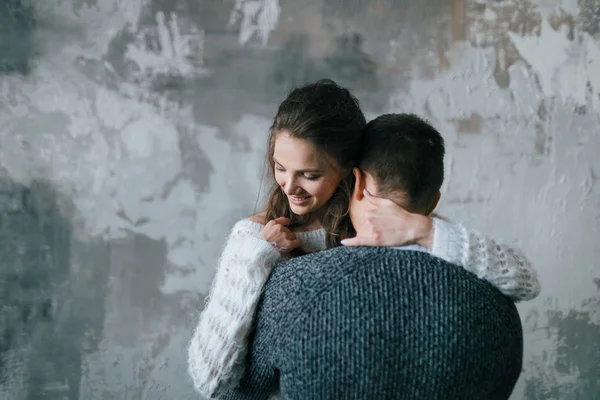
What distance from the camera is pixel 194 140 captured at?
2725mm

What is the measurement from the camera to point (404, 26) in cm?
281

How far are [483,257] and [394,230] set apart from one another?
Result: 0.15 meters

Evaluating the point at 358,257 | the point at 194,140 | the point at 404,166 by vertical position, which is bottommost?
the point at 194,140

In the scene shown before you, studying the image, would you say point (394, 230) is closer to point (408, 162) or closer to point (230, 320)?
point (408, 162)

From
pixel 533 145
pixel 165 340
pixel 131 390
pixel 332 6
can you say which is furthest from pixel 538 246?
pixel 131 390

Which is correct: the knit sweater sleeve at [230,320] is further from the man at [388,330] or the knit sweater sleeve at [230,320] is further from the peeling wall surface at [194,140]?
the peeling wall surface at [194,140]

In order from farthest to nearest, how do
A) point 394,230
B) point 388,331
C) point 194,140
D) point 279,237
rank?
point 194,140 → point 279,237 → point 394,230 → point 388,331

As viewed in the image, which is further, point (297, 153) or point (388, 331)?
point (297, 153)

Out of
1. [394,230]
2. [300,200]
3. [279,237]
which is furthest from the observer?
[300,200]

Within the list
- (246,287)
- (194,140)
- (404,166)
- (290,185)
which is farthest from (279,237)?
(194,140)

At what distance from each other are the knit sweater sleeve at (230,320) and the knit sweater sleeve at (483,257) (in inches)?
12.5

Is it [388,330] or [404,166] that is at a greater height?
[404,166]

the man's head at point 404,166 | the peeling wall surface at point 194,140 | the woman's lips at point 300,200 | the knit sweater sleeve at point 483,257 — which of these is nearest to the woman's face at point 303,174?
the woman's lips at point 300,200

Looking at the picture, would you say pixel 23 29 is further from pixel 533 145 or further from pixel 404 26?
pixel 533 145
